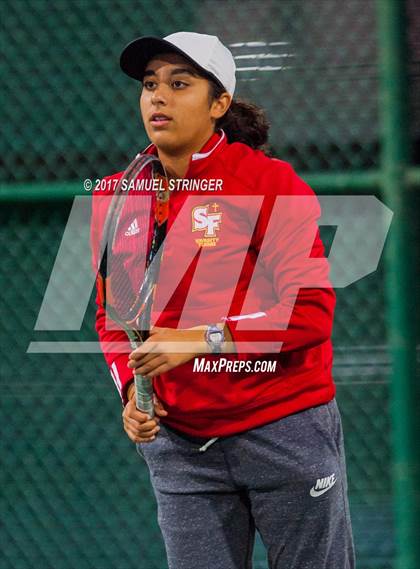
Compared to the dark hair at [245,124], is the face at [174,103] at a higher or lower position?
higher

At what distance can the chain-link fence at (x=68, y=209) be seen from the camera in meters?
3.29

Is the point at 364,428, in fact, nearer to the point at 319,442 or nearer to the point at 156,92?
the point at 319,442

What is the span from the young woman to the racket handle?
20mm

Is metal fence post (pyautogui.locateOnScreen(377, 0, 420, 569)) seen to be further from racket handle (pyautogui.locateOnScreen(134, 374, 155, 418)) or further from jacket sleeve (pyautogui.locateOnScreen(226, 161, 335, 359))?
racket handle (pyautogui.locateOnScreen(134, 374, 155, 418))

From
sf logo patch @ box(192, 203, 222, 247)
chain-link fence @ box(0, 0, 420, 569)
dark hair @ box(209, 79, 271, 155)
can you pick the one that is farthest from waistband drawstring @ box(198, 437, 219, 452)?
chain-link fence @ box(0, 0, 420, 569)

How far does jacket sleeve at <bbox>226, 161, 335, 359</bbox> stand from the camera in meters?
2.26

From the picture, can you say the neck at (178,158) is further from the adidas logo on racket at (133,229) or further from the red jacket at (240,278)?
the adidas logo on racket at (133,229)

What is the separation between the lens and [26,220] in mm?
3457

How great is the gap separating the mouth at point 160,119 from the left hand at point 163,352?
473 millimetres

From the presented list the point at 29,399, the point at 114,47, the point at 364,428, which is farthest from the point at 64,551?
the point at 114,47

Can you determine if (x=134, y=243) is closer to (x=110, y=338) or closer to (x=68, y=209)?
(x=110, y=338)

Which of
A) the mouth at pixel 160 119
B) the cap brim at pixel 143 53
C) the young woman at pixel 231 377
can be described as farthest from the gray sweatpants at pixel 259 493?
the cap brim at pixel 143 53

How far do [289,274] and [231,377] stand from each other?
266mm

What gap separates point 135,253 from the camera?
237 cm
